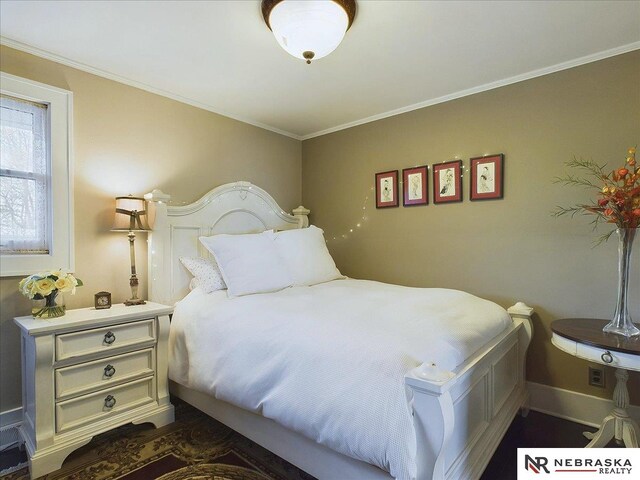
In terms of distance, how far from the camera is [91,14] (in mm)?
1800

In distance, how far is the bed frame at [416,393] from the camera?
118 centimetres

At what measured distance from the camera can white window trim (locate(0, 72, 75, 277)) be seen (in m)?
2.09

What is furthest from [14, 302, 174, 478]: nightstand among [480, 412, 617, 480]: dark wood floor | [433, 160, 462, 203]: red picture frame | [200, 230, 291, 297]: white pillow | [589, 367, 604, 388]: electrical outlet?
[589, 367, 604, 388]: electrical outlet

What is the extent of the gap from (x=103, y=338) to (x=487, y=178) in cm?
277

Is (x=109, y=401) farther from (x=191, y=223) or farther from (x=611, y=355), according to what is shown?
(x=611, y=355)

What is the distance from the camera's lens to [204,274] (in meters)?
2.48

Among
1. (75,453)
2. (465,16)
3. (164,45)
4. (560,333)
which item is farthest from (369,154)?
(75,453)

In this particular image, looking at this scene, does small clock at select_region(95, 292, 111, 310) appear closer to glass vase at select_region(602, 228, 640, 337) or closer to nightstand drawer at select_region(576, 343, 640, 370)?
nightstand drawer at select_region(576, 343, 640, 370)

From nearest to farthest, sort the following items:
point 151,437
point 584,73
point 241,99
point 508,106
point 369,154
A: point 151,437 → point 584,73 → point 508,106 → point 241,99 → point 369,154

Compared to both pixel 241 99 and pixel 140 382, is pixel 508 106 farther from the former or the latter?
pixel 140 382

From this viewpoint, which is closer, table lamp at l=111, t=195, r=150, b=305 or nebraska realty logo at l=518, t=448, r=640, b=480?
nebraska realty logo at l=518, t=448, r=640, b=480

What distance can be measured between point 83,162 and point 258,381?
186 cm

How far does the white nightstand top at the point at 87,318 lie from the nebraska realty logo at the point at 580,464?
6.67ft

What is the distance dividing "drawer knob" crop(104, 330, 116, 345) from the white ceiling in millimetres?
1688
